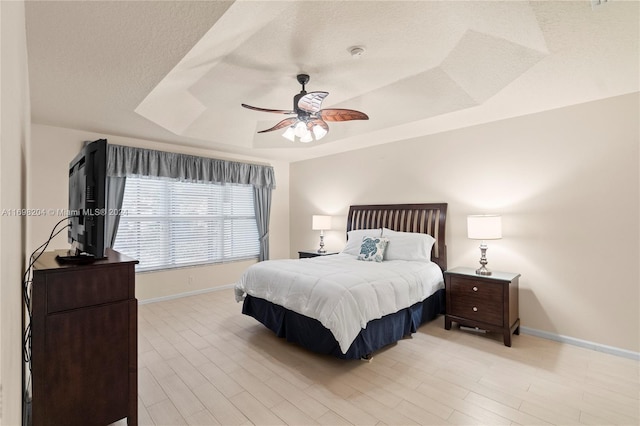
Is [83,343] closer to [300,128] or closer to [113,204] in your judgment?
[300,128]

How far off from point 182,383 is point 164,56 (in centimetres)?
245

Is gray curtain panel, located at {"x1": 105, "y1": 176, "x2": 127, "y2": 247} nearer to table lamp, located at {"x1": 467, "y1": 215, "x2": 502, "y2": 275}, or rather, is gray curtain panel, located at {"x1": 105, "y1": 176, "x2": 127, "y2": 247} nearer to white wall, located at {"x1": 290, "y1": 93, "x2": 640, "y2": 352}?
white wall, located at {"x1": 290, "y1": 93, "x2": 640, "y2": 352}

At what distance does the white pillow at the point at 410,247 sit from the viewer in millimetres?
3799

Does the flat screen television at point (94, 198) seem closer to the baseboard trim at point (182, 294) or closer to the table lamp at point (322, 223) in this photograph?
the baseboard trim at point (182, 294)

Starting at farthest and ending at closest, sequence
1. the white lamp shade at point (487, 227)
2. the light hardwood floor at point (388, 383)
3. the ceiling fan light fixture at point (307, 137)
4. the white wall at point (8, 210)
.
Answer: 1. the white lamp shade at point (487, 227)
2. the ceiling fan light fixture at point (307, 137)
3. the light hardwood floor at point (388, 383)
4. the white wall at point (8, 210)

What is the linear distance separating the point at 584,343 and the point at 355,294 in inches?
95.1

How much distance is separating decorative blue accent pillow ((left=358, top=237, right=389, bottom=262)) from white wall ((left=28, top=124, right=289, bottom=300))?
8.47 ft

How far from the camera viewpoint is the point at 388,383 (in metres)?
2.34

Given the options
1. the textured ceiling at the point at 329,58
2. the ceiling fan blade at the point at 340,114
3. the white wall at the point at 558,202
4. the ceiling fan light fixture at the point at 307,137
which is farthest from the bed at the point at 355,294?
the textured ceiling at the point at 329,58

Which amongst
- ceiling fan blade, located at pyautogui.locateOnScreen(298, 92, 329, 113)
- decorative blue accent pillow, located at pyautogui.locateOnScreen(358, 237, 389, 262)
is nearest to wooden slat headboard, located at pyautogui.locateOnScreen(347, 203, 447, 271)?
decorative blue accent pillow, located at pyautogui.locateOnScreen(358, 237, 389, 262)

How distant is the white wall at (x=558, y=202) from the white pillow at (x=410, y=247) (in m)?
0.38

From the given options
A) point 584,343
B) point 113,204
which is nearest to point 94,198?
point 113,204

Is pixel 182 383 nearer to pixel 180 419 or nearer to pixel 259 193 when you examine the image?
pixel 180 419

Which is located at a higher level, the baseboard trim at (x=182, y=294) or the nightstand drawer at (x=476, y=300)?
the nightstand drawer at (x=476, y=300)
